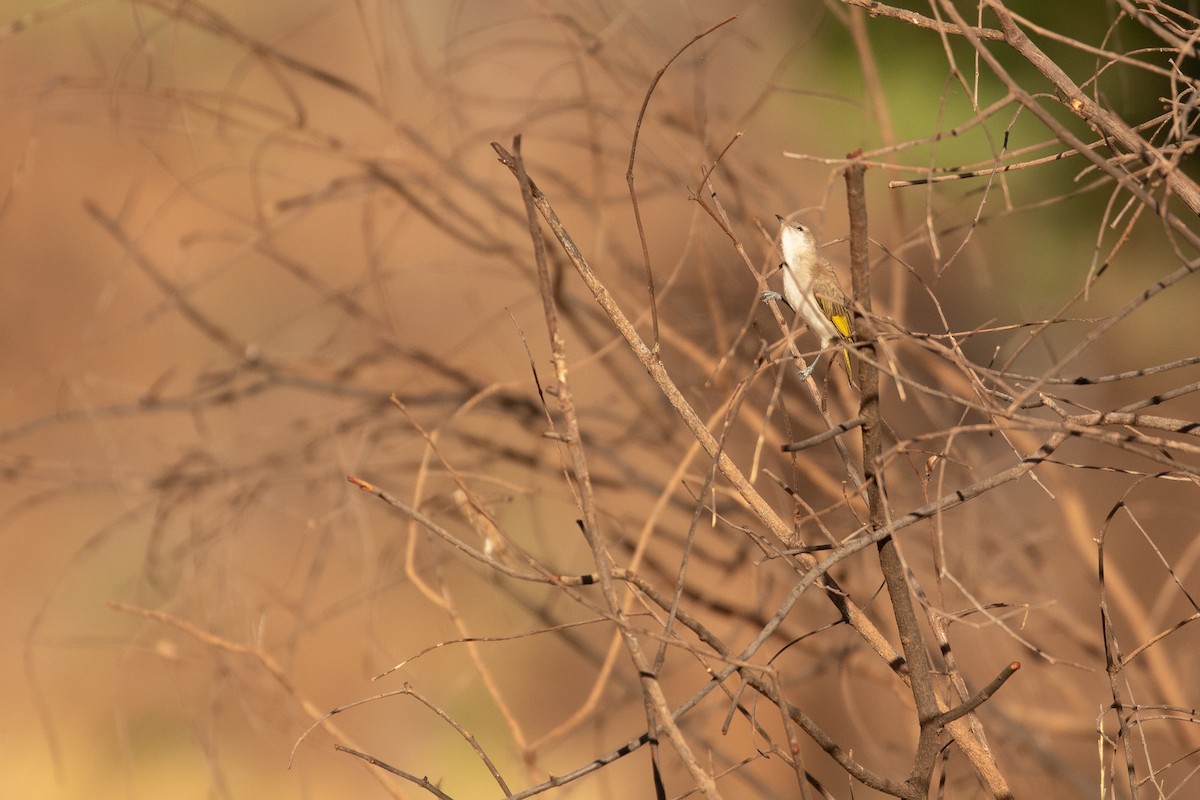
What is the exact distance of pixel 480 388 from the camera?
1.26m

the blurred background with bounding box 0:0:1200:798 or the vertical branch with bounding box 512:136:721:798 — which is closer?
the vertical branch with bounding box 512:136:721:798

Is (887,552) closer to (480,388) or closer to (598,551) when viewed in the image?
(598,551)

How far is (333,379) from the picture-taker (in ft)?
4.31

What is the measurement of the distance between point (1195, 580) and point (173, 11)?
2300mm

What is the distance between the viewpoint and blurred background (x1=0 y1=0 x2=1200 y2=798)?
115cm

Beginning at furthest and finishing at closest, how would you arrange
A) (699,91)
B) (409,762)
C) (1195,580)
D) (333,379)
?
(409,762)
(1195,580)
(333,379)
(699,91)

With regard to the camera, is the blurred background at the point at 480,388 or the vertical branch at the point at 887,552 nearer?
the vertical branch at the point at 887,552

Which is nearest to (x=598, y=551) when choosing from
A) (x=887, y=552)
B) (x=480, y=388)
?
(x=887, y=552)

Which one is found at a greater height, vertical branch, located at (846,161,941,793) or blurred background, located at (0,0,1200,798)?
blurred background, located at (0,0,1200,798)

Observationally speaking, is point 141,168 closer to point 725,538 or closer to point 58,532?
point 58,532

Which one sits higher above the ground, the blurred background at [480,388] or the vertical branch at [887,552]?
the blurred background at [480,388]

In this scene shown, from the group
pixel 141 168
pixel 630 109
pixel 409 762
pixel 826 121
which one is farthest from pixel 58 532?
pixel 826 121

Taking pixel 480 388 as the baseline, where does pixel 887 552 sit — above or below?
below

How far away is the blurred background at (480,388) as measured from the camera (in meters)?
1.15
